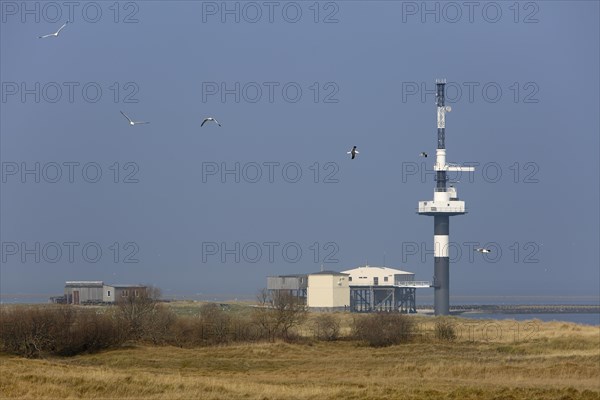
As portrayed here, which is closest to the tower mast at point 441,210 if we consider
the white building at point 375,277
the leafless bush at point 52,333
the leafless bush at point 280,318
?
the white building at point 375,277

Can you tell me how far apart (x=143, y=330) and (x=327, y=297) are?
55.8 metres

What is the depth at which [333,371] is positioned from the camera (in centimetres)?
5738

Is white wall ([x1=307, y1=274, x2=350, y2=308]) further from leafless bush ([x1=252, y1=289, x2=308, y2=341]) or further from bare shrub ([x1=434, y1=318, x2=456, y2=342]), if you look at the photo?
bare shrub ([x1=434, y1=318, x2=456, y2=342])

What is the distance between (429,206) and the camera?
147 m

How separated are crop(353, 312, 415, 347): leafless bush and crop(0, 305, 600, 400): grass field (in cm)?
107

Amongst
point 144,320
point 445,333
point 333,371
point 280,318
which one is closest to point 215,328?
point 144,320

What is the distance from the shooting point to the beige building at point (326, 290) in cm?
13838

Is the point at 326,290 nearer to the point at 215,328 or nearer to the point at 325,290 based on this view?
the point at 325,290

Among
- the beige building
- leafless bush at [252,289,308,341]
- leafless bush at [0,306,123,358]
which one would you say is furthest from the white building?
leafless bush at [0,306,123,358]

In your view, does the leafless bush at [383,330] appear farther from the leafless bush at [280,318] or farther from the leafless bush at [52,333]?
the leafless bush at [52,333]

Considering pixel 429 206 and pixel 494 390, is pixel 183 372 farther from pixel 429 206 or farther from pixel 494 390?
pixel 429 206

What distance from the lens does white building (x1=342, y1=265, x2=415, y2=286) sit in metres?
146

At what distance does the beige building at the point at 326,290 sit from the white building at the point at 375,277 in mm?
3379

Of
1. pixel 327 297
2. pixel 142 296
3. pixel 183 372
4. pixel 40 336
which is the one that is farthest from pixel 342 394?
pixel 327 297
